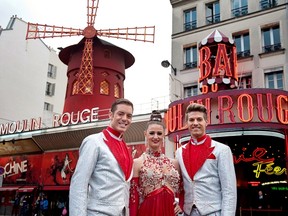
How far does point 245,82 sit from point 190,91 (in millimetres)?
1831

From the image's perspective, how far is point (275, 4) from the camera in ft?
33.7

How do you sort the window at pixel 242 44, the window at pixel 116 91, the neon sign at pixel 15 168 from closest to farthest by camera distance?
the window at pixel 242 44 < the neon sign at pixel 15 168 < the window at pixel 116 91

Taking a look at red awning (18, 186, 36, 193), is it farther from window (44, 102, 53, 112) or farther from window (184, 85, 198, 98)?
window (44, 102, 53, 112)

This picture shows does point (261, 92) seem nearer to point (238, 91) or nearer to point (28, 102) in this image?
point (238, 91)

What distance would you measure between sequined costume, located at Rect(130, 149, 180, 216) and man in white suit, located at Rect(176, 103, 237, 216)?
0.09 meters

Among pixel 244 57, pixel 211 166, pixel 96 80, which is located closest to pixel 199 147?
pixel 211 166

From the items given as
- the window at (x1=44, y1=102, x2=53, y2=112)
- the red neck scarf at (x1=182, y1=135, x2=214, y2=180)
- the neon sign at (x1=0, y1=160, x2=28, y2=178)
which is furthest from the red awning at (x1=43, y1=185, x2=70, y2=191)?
the red neck scarf at (x1=182, y1=135, x2=214, y2=180)

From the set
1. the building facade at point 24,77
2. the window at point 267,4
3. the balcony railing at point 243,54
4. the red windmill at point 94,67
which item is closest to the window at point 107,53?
the red windmill at point 94,67

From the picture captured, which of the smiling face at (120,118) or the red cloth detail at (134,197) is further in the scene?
the red cloth detail at (134,197)

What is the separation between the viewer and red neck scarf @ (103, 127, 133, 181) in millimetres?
2166

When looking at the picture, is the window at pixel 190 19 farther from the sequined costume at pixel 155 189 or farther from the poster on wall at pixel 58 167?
the sequined costume at pixel 155 189

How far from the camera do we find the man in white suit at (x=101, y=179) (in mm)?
1989

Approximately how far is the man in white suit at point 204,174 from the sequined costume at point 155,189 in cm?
9

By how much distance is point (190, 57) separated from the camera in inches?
463
